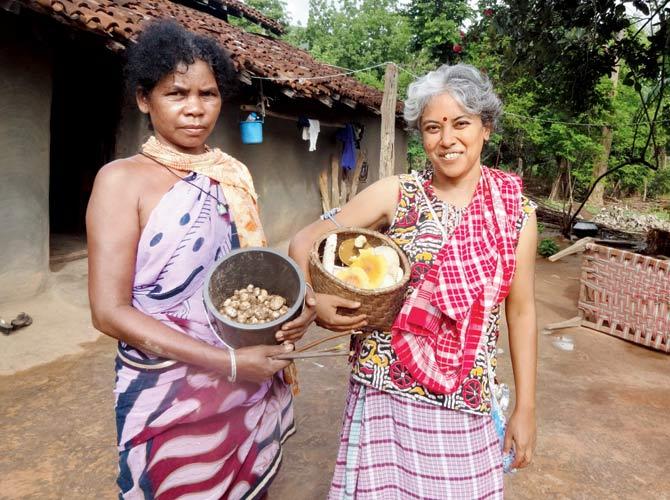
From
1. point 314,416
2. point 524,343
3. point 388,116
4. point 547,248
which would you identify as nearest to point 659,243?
point 547,248

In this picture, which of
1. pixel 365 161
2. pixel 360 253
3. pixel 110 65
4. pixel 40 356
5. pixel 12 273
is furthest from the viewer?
pixel 365 161

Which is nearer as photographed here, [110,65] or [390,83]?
[110,65]

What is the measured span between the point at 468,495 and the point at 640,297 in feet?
14.3

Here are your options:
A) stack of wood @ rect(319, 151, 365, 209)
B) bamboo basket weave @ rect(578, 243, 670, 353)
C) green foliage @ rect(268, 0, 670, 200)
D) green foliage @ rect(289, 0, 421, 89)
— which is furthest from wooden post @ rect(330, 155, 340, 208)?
green foliage @ rect(289, 0, 421, 89)

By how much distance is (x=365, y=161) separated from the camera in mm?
10555

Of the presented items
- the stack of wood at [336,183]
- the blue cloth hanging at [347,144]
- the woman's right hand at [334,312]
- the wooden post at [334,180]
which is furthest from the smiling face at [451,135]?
the blue cloth hanging at [347,144]

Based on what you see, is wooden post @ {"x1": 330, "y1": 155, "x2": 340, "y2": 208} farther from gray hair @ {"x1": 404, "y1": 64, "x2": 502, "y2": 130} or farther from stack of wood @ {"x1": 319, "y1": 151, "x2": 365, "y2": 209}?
gray hair @ {"x1": 404, "y1": 64, "x2": 502, "y2": 130}

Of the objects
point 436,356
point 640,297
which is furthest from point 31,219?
point 640,297

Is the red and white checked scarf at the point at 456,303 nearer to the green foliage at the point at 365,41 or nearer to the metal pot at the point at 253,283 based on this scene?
the metal pot at the point at 253,283

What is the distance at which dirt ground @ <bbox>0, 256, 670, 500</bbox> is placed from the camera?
2.65m

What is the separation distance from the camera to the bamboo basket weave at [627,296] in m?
4.73

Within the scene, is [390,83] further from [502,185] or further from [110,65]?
[502,185]

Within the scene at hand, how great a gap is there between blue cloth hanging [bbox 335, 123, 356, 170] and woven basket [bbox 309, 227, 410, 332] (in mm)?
8175

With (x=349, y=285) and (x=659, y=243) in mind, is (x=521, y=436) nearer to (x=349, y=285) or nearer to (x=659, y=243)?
(x=349, y=285)
